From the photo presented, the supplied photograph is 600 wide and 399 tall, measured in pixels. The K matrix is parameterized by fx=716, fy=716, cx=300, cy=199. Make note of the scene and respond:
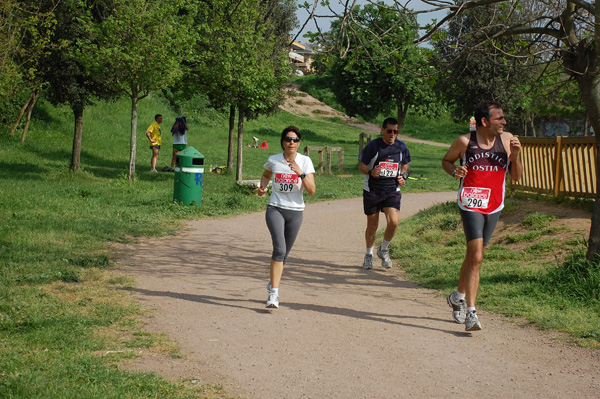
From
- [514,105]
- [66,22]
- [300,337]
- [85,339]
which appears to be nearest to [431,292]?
[300,337]

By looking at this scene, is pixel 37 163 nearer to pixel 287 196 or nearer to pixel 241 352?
pixel 287 196

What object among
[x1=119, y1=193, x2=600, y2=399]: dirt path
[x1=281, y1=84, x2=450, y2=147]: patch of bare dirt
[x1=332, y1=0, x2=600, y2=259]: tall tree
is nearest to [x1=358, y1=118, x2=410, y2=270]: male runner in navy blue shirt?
[x1=119, y1=193, x2=600, y2=399]: dirt path

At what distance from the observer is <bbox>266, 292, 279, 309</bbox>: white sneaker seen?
6.82 meters

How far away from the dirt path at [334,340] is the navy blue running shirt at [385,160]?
1.16 m

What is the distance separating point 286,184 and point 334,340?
1.85m

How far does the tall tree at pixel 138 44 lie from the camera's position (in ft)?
56.4

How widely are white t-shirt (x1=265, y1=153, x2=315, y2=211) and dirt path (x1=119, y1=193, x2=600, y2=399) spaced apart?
102cm

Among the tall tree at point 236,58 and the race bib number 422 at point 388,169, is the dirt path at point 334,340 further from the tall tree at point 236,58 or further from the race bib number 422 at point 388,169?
the tall tree at point 236,58

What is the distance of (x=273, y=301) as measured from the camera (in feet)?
22.4

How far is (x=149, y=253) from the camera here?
10.1 m

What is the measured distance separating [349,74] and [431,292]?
29.9m

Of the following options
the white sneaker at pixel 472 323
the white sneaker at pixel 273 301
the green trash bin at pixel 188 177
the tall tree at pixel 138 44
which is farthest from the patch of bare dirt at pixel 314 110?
the white sneaker at pixel 472 323

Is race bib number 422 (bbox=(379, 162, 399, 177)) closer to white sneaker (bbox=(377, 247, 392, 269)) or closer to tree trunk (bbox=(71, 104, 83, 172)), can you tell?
white sneaker (bbox=(377, 247, 392, 269))

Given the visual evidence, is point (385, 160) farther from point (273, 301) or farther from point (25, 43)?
point (25, 43)
